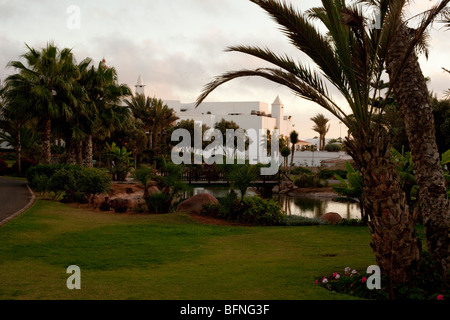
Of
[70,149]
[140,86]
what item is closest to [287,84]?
[70,149]

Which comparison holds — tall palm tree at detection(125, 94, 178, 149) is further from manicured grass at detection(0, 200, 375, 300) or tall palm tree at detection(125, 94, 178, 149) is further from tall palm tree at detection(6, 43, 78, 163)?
manicured grass at detection(0, 200, 375, 300)

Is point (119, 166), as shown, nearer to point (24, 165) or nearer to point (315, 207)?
point (24, 165)

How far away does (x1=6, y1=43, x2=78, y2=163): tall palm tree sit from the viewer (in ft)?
73.6

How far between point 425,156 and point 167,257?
4.77 meters

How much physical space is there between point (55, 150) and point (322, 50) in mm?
40739

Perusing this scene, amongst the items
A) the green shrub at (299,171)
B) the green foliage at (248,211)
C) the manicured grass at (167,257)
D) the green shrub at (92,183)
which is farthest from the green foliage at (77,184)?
the green shrub at (299,171)

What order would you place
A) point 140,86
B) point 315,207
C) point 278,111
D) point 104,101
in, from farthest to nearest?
1. point 278,111
2. point 140,86
3. point 104,101
4. point 315,207

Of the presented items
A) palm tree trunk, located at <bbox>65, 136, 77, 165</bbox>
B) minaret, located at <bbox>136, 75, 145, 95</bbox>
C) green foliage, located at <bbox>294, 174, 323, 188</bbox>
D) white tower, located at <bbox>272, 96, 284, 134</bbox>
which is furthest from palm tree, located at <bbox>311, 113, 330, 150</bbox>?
palm tree trunk, located at <bbox>65, 136, 77, 165</bbox>

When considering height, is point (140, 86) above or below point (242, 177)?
above

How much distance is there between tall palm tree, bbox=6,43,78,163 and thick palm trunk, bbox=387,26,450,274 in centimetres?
1939

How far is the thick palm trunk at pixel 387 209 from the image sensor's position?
228 inches

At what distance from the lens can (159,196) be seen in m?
16.0

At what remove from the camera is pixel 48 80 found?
2286 centimetres

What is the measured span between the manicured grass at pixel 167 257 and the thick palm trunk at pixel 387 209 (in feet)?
3.39
